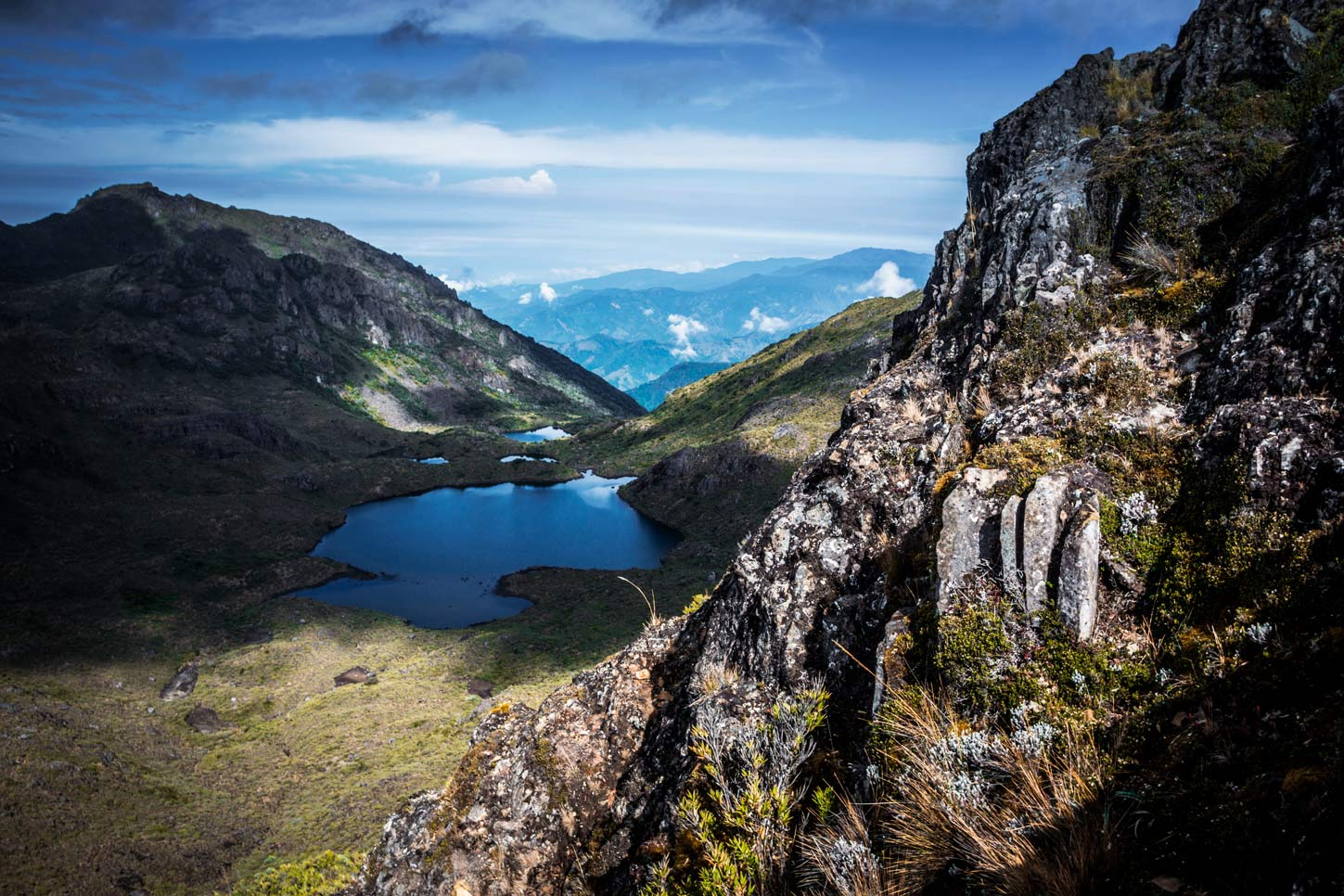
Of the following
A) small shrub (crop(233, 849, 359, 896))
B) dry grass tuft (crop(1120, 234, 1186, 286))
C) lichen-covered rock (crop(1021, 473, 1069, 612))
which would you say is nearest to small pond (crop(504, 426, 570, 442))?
small shrub (crop(233, 849, 359, 896))

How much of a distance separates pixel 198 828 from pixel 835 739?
33.8m

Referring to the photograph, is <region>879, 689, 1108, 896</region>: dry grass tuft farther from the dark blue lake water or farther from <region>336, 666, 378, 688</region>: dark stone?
the dark blue lake water

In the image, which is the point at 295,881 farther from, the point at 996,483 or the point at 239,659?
the point at 239,659

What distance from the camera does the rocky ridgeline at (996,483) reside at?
6148 mm

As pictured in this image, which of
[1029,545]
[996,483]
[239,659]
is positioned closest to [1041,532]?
[1029,545]

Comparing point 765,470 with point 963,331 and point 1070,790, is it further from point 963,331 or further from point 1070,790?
point 1070,790

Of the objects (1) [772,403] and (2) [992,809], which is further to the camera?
(1) [772,403]

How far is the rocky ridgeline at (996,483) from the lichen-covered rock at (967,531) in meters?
0.02

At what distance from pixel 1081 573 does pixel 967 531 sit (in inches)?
44.4

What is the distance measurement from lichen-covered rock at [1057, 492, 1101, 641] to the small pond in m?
173

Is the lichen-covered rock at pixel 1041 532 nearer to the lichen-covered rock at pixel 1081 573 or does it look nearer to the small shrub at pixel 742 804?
the lichen-covered rock at pixel 1081 573

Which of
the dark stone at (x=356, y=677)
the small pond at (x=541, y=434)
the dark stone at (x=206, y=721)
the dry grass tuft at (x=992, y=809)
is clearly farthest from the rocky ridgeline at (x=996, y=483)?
the small pond at (x=541, y=434)

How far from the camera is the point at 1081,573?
19.2ft

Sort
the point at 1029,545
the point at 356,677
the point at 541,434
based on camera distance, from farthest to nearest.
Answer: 1. the point at 541,434
2. the point at 356,677
3. the point at 1029,545
